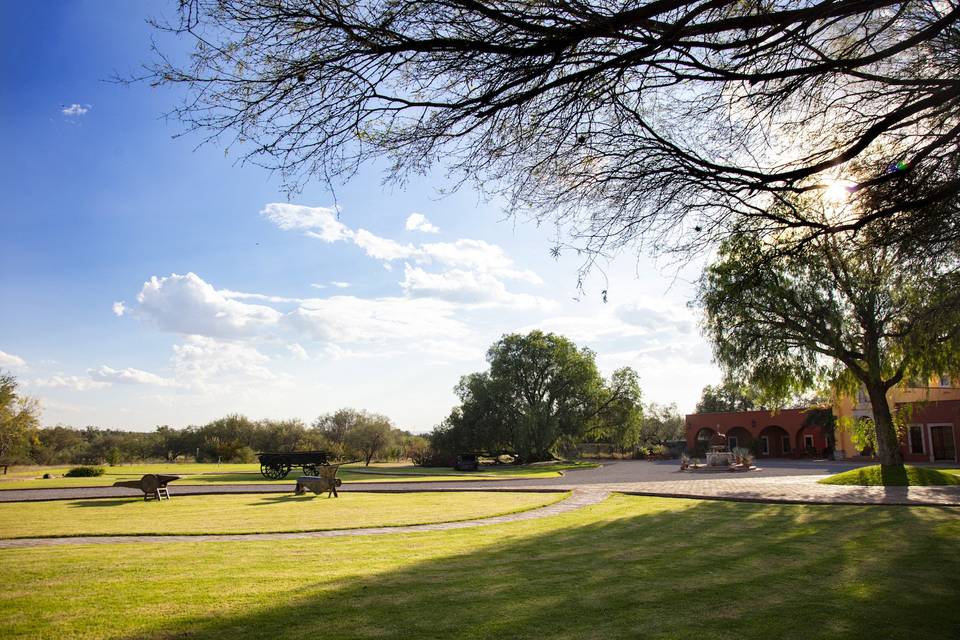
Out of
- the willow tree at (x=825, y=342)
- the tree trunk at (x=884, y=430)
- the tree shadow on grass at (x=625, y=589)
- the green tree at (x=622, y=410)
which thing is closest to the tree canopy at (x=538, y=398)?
the green tree at (x=622, y=410)

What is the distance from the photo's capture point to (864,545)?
27.8 ft

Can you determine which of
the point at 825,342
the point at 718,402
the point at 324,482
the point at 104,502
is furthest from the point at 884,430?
the point at 718,402

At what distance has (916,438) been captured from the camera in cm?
3509

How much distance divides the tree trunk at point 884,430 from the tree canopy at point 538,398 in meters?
26.7

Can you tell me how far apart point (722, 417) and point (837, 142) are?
154 ft

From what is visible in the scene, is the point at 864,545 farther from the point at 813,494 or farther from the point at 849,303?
the point at 849,303

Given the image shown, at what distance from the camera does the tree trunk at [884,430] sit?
750 inches

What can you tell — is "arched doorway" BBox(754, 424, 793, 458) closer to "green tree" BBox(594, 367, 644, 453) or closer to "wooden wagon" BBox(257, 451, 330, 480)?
"green tree" BBox(594, 367, 644, 453)

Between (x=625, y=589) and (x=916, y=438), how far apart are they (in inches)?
1492

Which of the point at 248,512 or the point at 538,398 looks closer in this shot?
the point at 248,512

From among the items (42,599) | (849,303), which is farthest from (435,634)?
(849,303)

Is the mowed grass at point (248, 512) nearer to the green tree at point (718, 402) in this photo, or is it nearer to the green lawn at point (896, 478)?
the green lawn at point (896, 478)

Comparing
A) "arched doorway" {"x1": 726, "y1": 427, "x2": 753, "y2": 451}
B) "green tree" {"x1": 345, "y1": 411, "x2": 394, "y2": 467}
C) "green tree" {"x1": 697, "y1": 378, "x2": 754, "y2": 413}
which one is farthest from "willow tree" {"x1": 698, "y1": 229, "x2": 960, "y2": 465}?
"green tree" {"x1": 697, "y1": 378, "x2": 754, "y2": 413}

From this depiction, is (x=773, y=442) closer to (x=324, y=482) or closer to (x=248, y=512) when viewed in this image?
(x=324, y=482)
